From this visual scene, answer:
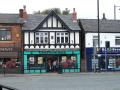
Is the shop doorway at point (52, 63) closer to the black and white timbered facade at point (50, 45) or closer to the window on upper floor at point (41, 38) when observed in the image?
the black and white timbered facade at point (50, 45)

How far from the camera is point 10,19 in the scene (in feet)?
207

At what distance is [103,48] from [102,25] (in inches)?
159

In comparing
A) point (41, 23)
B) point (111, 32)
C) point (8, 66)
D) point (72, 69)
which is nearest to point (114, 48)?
point (111, 32)

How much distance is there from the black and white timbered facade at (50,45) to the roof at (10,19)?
1.27 m

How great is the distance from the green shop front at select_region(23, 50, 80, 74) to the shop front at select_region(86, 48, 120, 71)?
5.54ft

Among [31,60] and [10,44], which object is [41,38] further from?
[10,44]

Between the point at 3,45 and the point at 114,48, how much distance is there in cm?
1569

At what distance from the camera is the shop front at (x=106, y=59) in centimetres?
6322

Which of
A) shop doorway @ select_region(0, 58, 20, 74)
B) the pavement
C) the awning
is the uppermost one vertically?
the awning

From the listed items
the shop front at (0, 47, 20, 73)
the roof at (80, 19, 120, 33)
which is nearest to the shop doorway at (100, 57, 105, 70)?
the roof at (80, 19, 120, 33)

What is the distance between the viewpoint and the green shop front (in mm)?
61737

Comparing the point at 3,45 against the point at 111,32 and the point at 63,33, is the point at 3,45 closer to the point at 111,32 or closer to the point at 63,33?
the point at 63,33

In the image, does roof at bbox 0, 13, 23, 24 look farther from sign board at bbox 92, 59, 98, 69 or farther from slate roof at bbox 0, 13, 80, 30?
sign board at bbox 92, 59, 98, 69

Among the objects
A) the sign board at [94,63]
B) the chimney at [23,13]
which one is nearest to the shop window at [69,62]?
the sign board at [94,63]
